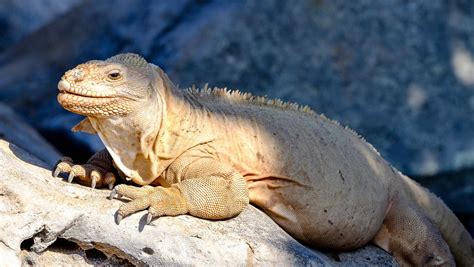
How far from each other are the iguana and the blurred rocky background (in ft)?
11.6

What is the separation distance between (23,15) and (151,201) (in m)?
9.15

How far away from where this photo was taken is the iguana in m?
5.70

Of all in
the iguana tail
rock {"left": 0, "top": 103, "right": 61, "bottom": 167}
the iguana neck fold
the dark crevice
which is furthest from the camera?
rock {"left": 0, "top": 103, "right": 61, "bottom": 167}

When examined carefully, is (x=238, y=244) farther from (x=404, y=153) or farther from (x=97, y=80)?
(x=404, y=153)

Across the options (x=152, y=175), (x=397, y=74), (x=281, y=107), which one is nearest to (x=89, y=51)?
(x=397, y=74)

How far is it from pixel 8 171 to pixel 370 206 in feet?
8.96

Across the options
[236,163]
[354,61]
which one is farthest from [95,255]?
[354,61]

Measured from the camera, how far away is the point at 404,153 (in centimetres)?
1111

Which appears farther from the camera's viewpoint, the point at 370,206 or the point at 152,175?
the point at 370,206

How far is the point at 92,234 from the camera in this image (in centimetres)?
545

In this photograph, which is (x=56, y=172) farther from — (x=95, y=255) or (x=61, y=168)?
(x=95, y=255)

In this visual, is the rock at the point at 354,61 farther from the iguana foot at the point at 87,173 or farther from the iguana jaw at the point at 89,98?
the iguana jaw at the point at 89,98

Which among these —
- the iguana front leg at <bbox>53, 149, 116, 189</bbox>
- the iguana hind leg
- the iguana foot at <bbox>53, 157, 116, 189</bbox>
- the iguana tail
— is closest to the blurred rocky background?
the iguana tail

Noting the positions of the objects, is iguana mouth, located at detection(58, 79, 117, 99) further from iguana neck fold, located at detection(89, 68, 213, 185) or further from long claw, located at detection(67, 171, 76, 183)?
long claw, located at detection(67, 171, 76, 183)
